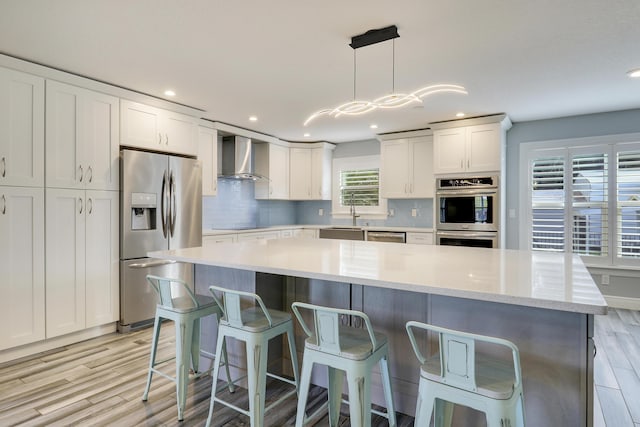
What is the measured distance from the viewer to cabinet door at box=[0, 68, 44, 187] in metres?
2.73

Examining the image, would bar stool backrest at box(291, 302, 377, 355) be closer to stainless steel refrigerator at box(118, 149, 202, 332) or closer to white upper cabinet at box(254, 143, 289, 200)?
stainless steel refrigerator at box(118, 149, 202, 332)

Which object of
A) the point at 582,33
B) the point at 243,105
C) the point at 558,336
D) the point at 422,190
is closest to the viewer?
the point at 558,336

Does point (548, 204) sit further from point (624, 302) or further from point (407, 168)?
point (407, 168)

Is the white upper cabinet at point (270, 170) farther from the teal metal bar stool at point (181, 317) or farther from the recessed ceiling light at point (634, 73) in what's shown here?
the recessed ceiling light at point (634, 73)

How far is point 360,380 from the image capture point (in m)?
1.54

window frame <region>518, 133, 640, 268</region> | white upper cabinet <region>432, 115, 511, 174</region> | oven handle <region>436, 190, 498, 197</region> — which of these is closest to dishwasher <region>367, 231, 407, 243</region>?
oven handle <region>436, 190, 498, 197</region>

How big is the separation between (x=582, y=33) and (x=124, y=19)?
292 centimetres

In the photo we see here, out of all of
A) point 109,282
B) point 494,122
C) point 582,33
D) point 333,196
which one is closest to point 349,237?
point 333,196

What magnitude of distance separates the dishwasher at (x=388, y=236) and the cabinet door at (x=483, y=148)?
1243mm

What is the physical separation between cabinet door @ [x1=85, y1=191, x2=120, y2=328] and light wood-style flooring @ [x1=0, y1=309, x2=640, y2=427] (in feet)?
0.97

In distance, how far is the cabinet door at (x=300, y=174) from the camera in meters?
6.18

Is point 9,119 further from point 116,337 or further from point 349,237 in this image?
point 349,237

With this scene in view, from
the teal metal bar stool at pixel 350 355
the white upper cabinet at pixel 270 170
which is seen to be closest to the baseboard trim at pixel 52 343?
the teal metal bar stool at pixel 350 355

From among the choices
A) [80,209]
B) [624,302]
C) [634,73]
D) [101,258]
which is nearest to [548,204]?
[624,302]
